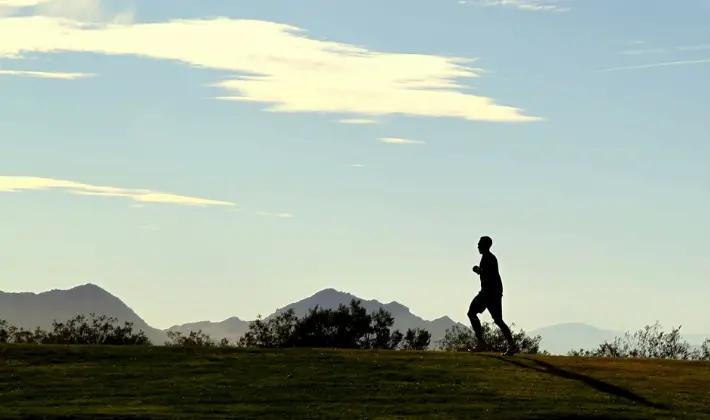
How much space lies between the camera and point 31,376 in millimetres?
35719

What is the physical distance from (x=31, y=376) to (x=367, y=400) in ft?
30.2

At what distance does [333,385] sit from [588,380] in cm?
694

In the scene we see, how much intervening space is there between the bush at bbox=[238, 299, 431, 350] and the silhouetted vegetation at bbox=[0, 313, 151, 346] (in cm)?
710

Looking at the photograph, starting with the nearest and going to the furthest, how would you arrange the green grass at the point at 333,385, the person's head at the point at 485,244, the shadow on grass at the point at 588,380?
the green grass at the point at 333,385 < the shadow on grass at the point at 588,380 < the person's head at the point at 485,244

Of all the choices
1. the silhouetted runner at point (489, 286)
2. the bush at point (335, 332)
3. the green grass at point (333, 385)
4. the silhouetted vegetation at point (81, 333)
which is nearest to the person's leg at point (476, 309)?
the silhouetted runner at point (489, 286)

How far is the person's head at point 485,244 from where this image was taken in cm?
3978

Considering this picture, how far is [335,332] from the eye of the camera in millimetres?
70625

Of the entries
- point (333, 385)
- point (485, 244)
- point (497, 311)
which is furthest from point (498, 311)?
point (333, 385)

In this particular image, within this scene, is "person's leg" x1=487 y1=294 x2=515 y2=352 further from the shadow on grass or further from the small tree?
the small tree

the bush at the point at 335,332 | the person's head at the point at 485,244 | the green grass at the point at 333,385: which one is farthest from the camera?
the bush at the point at 335,332

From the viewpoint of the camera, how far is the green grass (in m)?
31.3

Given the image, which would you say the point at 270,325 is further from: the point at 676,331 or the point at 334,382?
the point at 334,382

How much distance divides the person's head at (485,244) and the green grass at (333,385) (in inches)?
123

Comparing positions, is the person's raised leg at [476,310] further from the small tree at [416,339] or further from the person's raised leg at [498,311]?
the small tree at [416,339]
